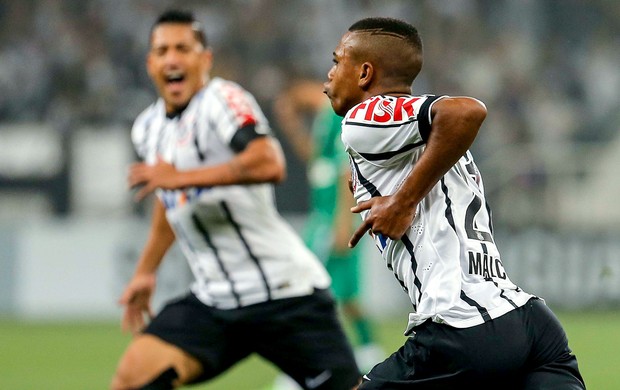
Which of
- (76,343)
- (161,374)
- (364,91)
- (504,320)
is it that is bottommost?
(76,343)

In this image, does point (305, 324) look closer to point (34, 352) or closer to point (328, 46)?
point (34, 352)

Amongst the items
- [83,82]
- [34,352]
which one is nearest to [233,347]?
[34,352]

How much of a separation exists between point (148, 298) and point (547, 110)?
11.0m

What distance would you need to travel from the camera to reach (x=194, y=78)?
5621 mm

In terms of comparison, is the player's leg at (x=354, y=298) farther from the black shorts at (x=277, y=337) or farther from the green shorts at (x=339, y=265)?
the black shorts at (x=277, y=337)

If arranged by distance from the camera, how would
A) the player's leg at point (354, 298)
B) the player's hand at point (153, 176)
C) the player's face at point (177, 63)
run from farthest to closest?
1. the player's leg at point (354, 298)
2. the player's face at point (177, 63)
3. the player's hand at point (153, 176)

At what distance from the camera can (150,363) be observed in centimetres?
504

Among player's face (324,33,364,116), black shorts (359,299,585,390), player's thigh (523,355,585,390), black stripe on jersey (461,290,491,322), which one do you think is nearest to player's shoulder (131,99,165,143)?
player's face (324,33,364,116)

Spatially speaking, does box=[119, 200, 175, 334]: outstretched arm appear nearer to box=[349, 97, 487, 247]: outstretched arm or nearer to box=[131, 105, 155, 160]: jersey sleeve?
box=[131, 105, 155, 160]: jersey sleeve

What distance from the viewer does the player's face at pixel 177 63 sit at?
5.54 m

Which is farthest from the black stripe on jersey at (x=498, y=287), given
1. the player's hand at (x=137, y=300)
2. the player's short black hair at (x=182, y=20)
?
the player's short black hair at (x=182, y=20)

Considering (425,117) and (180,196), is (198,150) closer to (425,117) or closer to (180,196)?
(180,196)

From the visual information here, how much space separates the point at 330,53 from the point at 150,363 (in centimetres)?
1119

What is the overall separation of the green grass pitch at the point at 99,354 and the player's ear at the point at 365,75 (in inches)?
192
